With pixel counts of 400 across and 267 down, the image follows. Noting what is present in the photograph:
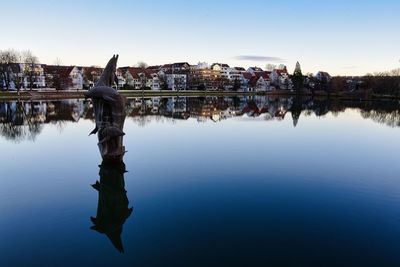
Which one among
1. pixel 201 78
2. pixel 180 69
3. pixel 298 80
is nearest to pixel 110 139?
pixel 298 80

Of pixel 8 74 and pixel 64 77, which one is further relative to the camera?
→ pixel 64 77

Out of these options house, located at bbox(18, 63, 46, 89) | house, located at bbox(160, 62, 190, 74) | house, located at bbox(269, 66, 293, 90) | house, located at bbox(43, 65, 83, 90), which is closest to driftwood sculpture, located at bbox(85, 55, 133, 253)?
house, located at bbox(43, 65, 83, 90)

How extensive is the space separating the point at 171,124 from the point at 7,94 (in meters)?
49.8

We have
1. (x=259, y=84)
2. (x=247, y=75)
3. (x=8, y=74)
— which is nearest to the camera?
(x=8, y=74)

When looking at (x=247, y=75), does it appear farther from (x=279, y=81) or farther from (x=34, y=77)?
(x=34, y=77)

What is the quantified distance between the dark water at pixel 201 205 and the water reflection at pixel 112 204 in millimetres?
41

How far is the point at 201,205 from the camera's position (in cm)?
1166

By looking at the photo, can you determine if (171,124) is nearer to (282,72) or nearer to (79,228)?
(79,228)

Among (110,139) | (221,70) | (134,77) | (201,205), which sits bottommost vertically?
(201,205)

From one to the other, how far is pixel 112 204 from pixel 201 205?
10.6 ft

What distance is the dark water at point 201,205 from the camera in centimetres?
836

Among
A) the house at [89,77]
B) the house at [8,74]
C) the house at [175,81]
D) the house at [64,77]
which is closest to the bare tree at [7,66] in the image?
the house at [8,74]

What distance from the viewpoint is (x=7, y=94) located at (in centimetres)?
6725

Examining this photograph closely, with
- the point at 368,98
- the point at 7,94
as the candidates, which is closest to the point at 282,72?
the point at 368,98
